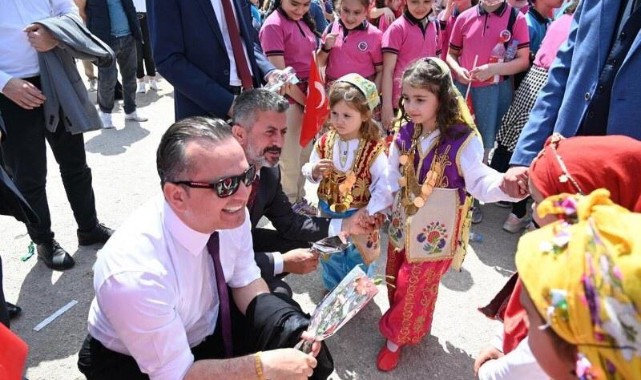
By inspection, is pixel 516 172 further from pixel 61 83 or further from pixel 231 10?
pixel 61 83

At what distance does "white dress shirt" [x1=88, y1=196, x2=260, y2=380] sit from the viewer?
1.57 metres

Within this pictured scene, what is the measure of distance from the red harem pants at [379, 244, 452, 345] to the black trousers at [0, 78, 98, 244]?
2142 mm

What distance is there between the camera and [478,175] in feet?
7.61

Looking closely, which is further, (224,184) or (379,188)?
(379,188)

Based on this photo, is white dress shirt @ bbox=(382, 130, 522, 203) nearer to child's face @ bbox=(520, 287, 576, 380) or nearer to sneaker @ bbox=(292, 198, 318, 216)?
child's face @ bbox=(520, 287, 576, 380)

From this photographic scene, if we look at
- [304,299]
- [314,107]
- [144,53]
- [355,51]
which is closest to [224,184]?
[304,299]

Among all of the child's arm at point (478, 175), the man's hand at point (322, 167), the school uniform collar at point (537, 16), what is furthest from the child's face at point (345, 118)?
the school uniform collar at point (537, 16)

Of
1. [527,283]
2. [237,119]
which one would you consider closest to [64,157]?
[237,119]

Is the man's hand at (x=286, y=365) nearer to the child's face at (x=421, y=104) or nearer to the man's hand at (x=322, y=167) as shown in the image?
the child's face at (x=421, y=104)

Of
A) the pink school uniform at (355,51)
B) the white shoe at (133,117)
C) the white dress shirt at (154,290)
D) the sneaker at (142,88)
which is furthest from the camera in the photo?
the sneaker at (142,88)

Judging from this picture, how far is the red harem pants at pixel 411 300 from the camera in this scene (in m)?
2.55

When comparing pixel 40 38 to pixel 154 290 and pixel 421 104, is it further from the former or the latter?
pixel 421 104

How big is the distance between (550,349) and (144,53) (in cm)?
743

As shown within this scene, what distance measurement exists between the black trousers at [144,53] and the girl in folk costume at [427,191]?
17.7 feet
